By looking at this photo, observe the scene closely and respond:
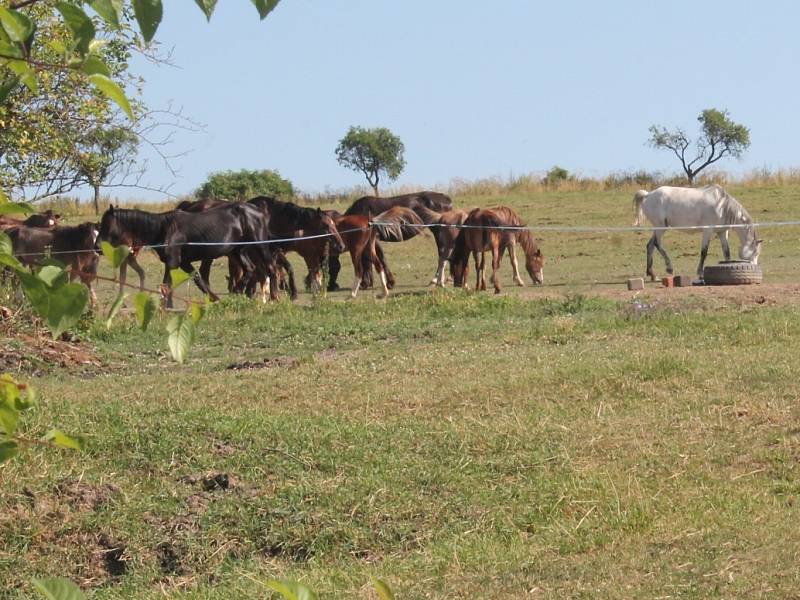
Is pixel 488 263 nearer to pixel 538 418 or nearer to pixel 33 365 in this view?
pixel 33 365

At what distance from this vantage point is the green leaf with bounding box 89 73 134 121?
2488 mm

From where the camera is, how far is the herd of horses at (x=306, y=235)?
19641mm

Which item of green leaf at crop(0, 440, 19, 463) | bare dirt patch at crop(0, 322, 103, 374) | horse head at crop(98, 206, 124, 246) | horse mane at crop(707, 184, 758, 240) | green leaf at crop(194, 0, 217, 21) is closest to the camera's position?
green leaf at crop(194, 0, 217, 21)

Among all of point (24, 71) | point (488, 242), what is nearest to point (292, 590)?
point (24, 71)

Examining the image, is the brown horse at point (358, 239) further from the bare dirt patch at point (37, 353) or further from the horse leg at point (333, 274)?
the bare dirt patch at point (37, 353)

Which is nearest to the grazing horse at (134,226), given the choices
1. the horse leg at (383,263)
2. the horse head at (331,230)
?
the horse head at (331,230)

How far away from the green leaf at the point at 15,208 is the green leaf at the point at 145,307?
27cm

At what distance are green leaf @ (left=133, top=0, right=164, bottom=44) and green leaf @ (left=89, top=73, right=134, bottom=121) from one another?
0.50 feet

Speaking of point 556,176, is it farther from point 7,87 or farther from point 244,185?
point 7,87

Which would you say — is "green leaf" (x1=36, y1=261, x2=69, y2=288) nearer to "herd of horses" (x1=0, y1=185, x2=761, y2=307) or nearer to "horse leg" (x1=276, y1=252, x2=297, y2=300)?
"herd of horses" (x1=0, y1=185, x2=761, y2=307)

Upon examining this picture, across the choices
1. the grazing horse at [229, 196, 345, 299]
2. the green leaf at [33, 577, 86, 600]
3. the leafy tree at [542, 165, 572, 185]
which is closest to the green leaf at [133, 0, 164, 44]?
the green leaf at [33, 577, 86, 600]

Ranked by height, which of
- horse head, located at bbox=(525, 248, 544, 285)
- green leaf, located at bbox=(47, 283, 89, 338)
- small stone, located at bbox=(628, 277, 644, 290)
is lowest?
small stone, located at bbox=(628, 277, 644, 290)

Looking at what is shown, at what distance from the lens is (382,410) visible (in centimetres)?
966

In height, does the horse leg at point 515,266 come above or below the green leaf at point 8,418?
below
